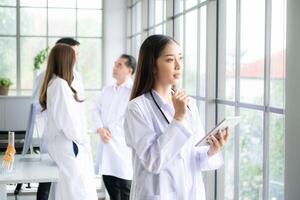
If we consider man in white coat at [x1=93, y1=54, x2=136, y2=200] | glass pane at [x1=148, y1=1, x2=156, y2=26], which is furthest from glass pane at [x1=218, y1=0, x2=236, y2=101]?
glass pane at [x1=148, y1=1, x2=156, y2=26]

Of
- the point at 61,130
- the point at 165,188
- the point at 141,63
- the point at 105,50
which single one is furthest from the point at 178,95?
the point at 105,50

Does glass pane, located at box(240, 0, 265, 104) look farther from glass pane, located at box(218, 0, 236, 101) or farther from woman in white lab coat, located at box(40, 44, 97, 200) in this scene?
woman in white lab coat, located at box(40, 44, 97, 200)

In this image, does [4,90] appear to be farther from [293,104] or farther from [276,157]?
[293,104]

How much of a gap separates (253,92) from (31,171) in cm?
140

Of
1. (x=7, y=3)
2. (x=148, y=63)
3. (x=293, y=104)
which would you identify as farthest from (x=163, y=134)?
(x=7, y=3)

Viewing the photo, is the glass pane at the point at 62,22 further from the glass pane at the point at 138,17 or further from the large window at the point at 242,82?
the large window at the point at 242,82

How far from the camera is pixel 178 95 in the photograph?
1901mm

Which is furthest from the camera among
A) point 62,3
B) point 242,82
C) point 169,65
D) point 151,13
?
point 62,3

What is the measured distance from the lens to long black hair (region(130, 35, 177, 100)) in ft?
6.57

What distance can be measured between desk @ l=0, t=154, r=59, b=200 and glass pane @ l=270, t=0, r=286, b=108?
4.29 ft

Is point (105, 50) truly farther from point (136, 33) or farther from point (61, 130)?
point (61, 130)

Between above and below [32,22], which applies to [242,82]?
below

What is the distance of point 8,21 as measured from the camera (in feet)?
21.5

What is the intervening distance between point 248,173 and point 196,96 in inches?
38.4
